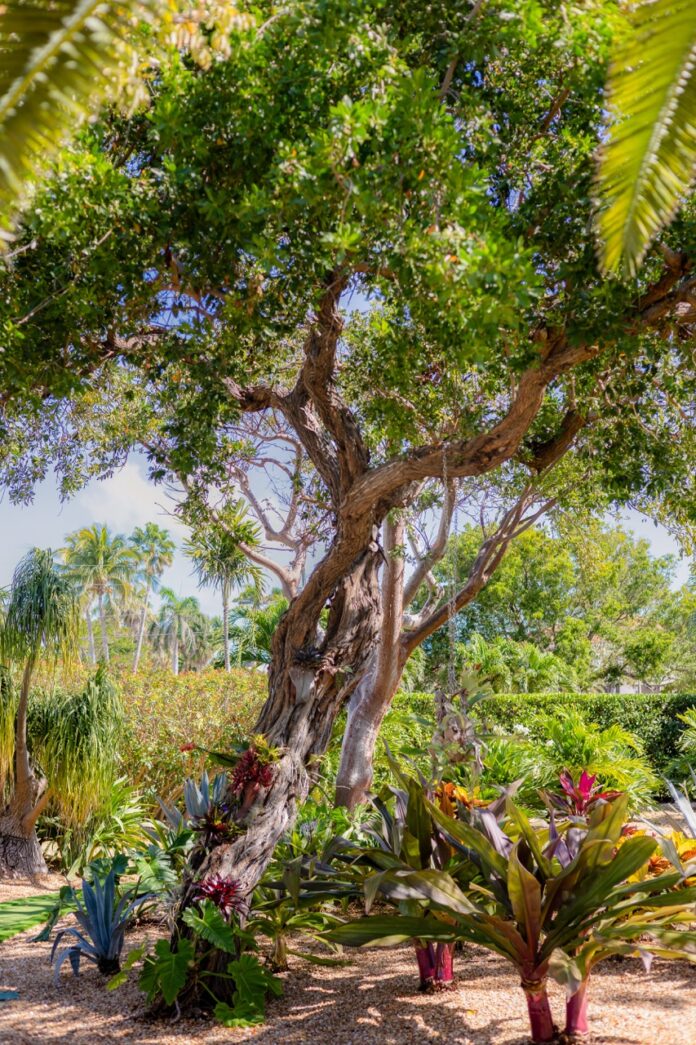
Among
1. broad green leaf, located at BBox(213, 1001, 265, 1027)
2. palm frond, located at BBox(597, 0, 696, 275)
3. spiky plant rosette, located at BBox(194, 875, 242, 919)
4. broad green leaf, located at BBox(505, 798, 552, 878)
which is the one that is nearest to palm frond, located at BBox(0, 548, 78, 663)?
spiky plant rosette, located at BBox(194, 875, 242, 919)

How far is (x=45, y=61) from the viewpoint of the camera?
68.6 inches

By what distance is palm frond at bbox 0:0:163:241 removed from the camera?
1.72 metres

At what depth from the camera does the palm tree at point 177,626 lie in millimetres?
60438

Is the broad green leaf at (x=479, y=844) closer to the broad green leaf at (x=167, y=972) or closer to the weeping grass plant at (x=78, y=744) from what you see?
the broad green leaf at (x=167, y=972)

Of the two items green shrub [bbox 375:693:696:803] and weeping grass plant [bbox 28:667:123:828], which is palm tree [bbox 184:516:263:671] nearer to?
weeping grass plant [bbox 28:667:123:828]

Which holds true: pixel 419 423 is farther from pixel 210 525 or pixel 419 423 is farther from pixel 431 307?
pixel 210 525

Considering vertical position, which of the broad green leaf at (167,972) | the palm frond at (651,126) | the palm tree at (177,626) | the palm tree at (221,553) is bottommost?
the broad green leaf at (167,972)

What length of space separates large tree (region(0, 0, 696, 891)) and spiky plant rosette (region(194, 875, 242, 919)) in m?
0.18

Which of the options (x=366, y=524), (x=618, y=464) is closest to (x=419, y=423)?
(x=366, y=524)

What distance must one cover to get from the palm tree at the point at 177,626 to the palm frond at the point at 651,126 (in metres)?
58.9

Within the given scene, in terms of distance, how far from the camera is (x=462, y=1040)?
3365mm

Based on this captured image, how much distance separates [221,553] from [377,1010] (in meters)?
6.23

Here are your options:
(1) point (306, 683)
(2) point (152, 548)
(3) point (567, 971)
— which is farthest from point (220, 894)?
(2) point (152, 548)

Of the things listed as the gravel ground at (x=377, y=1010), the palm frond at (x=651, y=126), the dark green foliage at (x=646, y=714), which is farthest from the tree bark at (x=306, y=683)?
the dark green foliage at (x=646, y=714)
